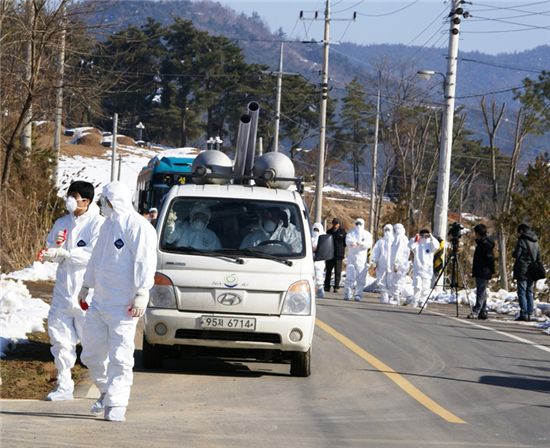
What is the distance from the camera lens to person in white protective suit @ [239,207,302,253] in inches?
531

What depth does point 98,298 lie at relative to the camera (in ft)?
32.9

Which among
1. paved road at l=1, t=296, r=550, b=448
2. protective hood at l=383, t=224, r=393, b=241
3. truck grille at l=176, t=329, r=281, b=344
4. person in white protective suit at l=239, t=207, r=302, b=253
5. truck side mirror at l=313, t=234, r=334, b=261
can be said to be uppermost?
person in white protective suit at l=239, t=207, r=302, b=253

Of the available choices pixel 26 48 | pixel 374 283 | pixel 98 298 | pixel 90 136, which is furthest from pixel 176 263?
pixel 90 136

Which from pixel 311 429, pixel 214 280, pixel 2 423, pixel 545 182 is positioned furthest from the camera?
pixel 545 182

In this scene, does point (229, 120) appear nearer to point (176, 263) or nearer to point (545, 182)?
point (545, 182)

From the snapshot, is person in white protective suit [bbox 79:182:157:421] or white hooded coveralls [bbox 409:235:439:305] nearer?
person in white protective suit [bbox 79:182:157:421]

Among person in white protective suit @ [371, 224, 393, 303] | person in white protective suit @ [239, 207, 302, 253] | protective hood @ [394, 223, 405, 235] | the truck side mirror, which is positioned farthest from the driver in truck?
protective hood @ [394, 223, 405, 235]

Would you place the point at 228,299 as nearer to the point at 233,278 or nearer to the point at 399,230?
the point at 233,278

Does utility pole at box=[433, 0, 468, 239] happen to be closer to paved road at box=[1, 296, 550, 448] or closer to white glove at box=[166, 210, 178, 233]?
paved road at box=[1, 296, 550, 448]

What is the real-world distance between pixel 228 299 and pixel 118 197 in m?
3.18

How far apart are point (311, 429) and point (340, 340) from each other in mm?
7045

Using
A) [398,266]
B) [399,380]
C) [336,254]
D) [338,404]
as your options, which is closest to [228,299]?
[338,404]

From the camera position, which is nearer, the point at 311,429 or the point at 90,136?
the point at 311,429

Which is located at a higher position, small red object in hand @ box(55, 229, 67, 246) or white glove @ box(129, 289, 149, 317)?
small red object in hand @ box(55, 229, 67, 246)
